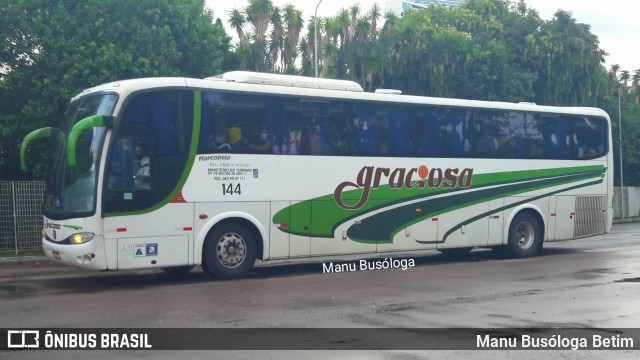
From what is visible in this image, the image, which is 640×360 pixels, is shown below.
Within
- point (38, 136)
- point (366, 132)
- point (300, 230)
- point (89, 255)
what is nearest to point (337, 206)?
point (300, 230)

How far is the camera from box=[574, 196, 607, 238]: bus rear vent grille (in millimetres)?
19969

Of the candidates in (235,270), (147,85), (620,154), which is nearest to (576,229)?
(235,270)

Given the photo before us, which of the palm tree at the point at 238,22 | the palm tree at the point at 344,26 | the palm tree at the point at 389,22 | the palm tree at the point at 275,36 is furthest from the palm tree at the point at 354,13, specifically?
the palm tree at the point at 238,22

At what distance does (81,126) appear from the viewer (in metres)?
12.6

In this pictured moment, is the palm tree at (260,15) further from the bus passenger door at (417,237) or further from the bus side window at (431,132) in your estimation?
the bus passenger door at (417,237)

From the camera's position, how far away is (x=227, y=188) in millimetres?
14180

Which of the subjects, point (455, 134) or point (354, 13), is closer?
point (455, 134)

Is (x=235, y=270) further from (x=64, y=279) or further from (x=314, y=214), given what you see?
(x=64, y=279)

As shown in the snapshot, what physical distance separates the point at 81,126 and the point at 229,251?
3486 mm

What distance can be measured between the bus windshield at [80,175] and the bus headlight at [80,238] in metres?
0.33

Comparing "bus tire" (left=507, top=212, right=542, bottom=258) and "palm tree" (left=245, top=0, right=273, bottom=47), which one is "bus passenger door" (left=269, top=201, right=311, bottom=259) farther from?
"palm tree" (left=245, top=0, right=273, bottom=47)

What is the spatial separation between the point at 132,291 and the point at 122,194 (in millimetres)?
1593

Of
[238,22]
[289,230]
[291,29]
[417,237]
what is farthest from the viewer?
[291,29]

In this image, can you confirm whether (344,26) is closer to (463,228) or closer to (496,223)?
(496,223)
